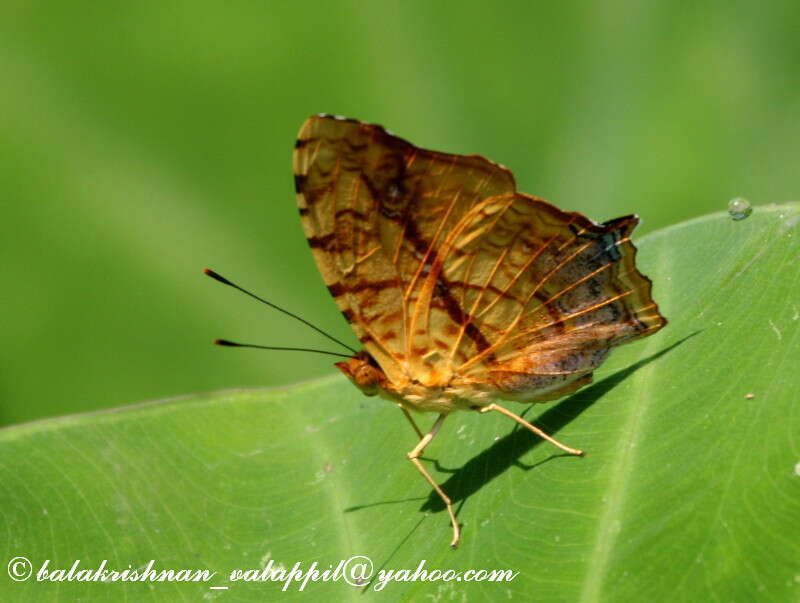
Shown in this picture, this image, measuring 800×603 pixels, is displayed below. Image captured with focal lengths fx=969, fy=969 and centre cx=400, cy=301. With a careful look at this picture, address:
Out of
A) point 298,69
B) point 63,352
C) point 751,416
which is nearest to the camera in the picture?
point 751,416

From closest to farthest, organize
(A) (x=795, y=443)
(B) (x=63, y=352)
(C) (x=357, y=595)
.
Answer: (A) (x=795, y=443), (C) (x=357, y=595), (B) (x=63, y=352)

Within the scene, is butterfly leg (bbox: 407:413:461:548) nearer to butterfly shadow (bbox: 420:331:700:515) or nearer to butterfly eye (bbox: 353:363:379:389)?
butterfly shadow (bbox: 420:331:700:515)

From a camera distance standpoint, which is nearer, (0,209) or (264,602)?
(264,602)

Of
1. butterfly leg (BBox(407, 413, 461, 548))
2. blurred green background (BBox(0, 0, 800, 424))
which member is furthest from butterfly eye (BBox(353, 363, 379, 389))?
blurred green background (BBox(0, 0, 800, 424))

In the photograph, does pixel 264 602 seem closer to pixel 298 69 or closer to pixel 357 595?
pixel 357 595

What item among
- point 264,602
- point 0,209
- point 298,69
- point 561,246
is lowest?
point 264,602

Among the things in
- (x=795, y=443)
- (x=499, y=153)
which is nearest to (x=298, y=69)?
(x=499, y=153)
